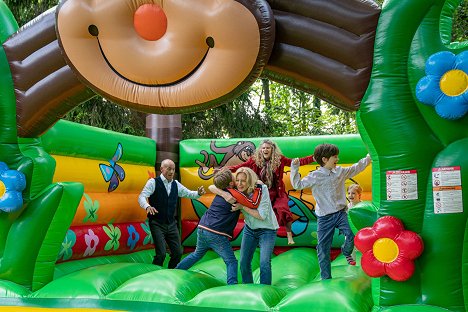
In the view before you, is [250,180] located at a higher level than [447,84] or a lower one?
lower

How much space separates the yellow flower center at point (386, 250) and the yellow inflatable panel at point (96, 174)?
2.60m

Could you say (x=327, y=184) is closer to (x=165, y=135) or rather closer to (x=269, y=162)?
(x=269, y=162)

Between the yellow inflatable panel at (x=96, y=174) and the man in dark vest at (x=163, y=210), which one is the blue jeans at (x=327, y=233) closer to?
the man in dark vest at (x=163, y=210)

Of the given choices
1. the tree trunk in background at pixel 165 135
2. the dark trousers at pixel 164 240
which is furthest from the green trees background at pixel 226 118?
the dark trousers at pixel 164 240

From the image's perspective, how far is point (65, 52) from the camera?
11.4 ft

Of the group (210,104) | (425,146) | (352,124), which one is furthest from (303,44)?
(352,124)

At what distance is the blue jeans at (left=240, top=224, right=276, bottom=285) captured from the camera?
158 inches

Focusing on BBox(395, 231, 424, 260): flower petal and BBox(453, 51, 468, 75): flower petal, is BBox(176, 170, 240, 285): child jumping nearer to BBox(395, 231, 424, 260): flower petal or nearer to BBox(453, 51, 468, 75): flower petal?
BBox(395, 231, 424, 260): flower petal

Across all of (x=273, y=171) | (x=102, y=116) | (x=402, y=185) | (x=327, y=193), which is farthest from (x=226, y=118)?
(x=402, y=185)

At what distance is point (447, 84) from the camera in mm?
2908

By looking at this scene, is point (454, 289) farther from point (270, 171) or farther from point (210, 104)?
point (270, 171)

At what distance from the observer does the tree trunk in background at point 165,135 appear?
244 inches

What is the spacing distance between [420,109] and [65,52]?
1.97m

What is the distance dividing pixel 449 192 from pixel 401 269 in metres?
0.44
